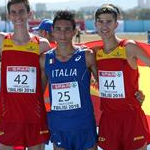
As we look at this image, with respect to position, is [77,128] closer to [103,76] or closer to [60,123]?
[60,123]

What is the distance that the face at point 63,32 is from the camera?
4406 millimetres

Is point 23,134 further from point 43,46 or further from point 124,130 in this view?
point 124,130

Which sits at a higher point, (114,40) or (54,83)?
(114,40)

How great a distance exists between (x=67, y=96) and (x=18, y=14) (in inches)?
39.1

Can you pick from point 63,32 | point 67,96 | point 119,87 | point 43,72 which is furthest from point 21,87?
point 119,87

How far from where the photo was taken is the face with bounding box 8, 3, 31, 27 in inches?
178

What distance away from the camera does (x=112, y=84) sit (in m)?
4.42

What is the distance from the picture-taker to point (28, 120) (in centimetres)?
459

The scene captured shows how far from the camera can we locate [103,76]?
14.6 ft

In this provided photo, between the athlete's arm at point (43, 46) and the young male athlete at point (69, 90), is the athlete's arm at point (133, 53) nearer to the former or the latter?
the young male athlete at point (69, 90)

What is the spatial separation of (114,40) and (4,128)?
1.48 meters

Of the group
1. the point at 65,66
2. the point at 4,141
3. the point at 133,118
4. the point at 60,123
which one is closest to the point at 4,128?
the point at 4,141

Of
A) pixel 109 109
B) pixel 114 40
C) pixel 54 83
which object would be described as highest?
pixel 114 40

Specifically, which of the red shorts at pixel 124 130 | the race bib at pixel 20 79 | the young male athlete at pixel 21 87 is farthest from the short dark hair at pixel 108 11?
the red shorts at pixel 124 130
